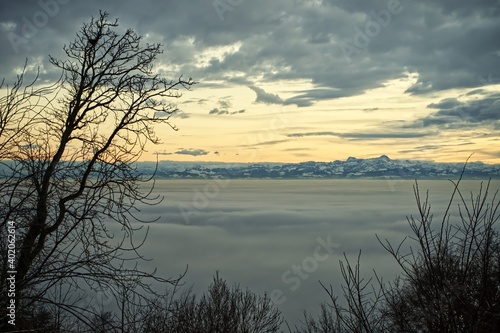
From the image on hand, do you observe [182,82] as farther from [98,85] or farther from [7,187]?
[7,187]

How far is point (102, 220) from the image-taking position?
6.30 meters

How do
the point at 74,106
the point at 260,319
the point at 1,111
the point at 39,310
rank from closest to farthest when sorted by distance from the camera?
the point at 1,111 < the point at 39,310 < the point at 74,106 < the point at 260,319

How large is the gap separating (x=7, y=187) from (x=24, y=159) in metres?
0.59

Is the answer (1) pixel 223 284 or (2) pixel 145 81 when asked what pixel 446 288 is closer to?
(2) pixel 145 81

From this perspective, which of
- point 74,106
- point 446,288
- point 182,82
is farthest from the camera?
point 182,82

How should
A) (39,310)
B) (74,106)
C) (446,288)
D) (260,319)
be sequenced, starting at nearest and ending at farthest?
(446,288) → (39,310) → (74,106) → (260,319)

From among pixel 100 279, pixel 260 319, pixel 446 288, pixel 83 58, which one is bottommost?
pixel 260 319

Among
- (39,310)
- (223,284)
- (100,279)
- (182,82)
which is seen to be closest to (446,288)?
(100,279)

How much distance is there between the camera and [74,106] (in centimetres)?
716

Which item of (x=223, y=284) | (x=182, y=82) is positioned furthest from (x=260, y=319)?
(x=182, y=82)

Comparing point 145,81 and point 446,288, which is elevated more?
point 145,81

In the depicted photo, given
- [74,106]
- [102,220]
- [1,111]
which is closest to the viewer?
[1,111]

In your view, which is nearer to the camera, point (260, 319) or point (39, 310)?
point (39, 310)

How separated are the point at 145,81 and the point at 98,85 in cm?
74
